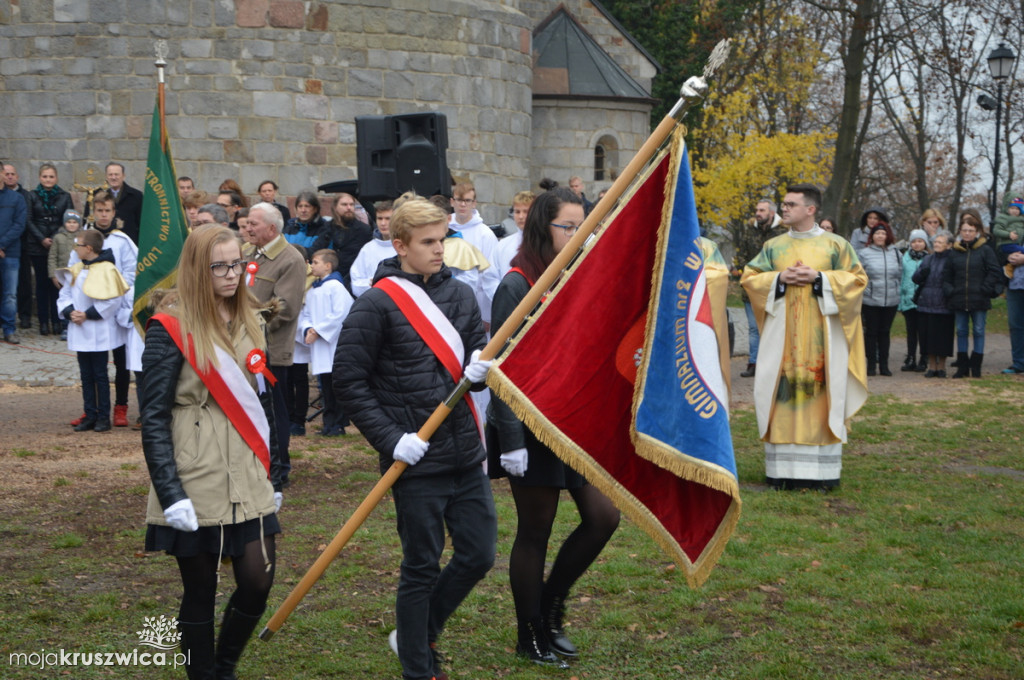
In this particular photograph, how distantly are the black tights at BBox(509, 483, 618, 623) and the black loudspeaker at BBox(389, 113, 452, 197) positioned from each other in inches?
167

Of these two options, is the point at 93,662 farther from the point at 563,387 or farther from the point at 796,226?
the point at 796,226

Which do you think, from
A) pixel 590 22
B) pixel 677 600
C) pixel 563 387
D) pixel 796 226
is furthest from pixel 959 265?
pixel 590 22

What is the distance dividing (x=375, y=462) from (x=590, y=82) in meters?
16.6

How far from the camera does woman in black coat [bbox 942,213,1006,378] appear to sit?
51.0ft

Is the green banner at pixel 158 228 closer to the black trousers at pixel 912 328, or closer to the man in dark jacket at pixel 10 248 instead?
the man in dark jacket at pixel 10 248

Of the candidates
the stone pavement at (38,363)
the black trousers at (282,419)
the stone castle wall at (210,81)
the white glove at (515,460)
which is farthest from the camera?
the stone castle wall at (210,81)

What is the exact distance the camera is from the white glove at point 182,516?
158 inches

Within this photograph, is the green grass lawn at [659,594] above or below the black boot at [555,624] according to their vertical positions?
below

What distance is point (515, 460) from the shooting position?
4.68m

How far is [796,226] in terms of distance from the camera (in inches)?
346

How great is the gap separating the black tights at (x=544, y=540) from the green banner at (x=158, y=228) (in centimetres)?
494

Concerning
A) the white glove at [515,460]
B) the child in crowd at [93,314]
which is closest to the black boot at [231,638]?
the white glove at [515,460]

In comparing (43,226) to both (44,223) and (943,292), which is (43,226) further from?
(943,292)

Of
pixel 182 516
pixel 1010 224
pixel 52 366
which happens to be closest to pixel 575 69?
pixel 1010 224
